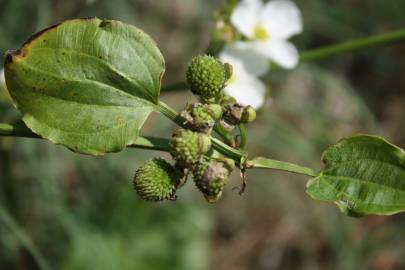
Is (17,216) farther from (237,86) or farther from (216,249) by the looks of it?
(216,249)

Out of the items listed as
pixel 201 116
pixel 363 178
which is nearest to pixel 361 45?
pixel 363 178

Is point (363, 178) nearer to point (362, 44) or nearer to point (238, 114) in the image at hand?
point (238, 114)

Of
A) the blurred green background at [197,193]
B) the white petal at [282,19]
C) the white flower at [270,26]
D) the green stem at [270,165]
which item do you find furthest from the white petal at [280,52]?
the green stem at [270,165]

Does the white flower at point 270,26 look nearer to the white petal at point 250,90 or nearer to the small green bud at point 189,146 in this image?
the white petal at point 250,90

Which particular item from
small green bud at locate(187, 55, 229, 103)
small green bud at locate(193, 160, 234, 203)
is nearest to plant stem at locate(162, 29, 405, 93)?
small green bud at locate(187, 55, 229, 103)

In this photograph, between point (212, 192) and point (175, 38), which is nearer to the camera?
point (212, 192)

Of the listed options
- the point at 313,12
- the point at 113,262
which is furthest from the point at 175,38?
the point at 113,262
